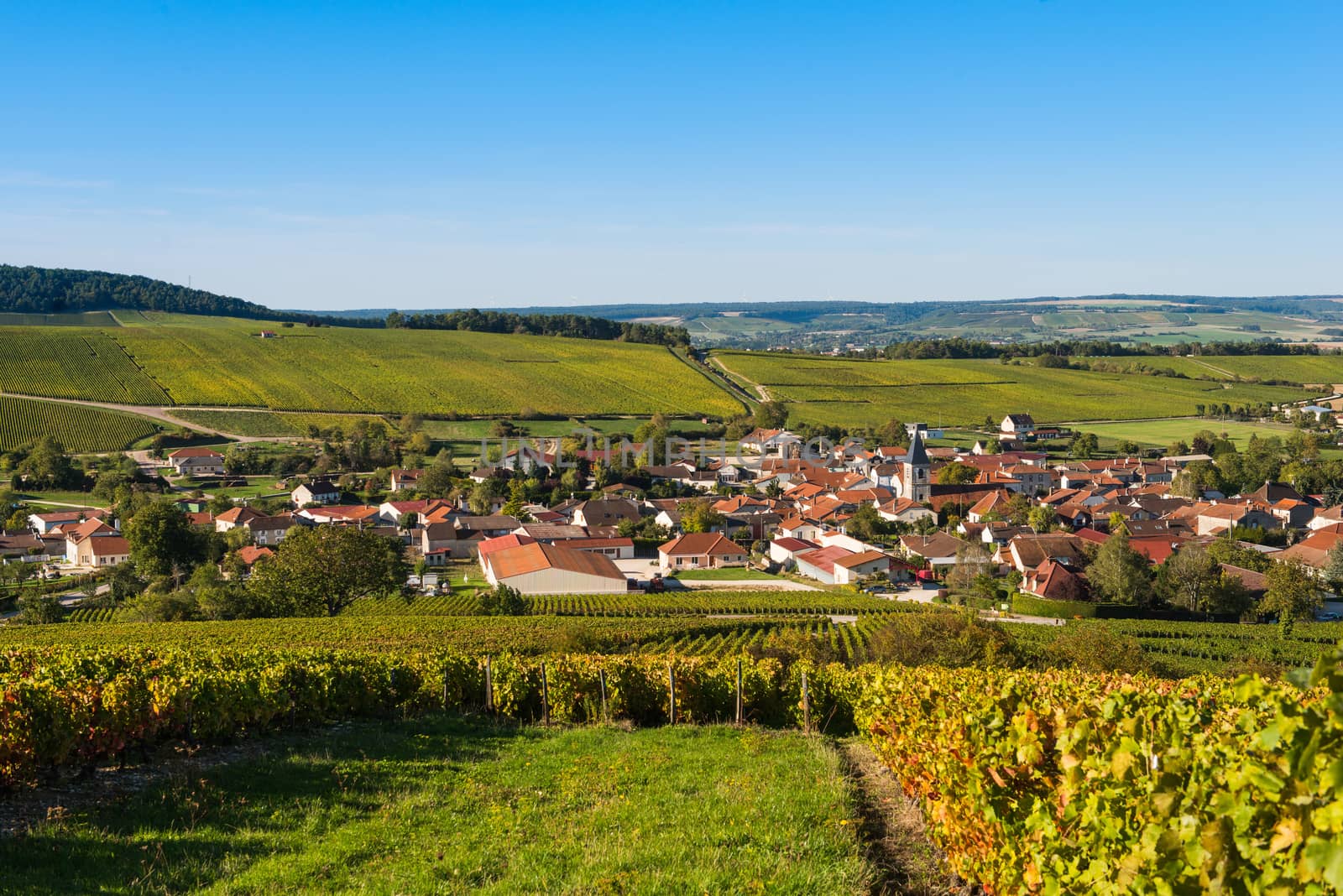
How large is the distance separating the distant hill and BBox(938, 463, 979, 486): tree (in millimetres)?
120669

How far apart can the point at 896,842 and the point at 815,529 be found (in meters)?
60.4

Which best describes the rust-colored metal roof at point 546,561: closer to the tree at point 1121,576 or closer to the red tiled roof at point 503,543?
the red tiled roof at point 503,543

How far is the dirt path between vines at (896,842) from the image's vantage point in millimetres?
7613

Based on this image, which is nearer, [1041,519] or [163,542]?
[163,542]

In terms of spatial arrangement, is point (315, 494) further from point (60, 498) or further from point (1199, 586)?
point (1199, 586)

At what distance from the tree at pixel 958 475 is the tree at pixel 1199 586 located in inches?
1307

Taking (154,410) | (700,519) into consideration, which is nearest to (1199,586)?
(700,519)

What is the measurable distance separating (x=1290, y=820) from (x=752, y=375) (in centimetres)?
13473

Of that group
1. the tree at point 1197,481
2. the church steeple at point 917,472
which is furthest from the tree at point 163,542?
the tree at point 1197,481

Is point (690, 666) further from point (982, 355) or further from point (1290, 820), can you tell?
point (982, 355)

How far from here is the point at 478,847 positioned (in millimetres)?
8359

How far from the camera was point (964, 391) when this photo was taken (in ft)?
440

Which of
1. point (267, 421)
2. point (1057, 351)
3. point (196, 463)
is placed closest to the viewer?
point (196, 463)

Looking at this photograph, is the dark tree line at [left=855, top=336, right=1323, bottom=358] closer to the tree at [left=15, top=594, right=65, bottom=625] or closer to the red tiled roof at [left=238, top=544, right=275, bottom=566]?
the red tiled roof at [left=238, top=544, right=275, bottom=566]
